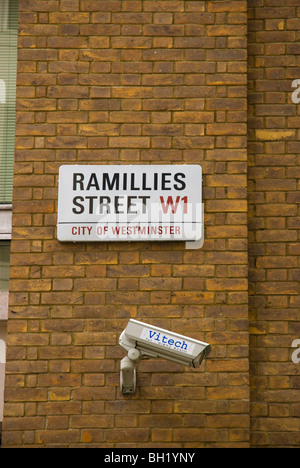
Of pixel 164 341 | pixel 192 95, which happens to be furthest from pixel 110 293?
pixel 192 95

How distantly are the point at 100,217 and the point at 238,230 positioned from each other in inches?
35.7

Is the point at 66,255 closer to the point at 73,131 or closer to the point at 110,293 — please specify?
the point at 110,293

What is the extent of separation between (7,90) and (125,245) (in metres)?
1.59

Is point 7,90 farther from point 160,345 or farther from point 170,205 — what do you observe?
point 160,345

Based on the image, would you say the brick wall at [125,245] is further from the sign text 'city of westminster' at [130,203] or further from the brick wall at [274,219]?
the brick wall at [274,219]

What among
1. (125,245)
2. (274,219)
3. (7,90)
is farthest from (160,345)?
(7,90)

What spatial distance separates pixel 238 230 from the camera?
4.96m

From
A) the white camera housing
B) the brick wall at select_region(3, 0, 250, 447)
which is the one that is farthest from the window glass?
the white camera housing

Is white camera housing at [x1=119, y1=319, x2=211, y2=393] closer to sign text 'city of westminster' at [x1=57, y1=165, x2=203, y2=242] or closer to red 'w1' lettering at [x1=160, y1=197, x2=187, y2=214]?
sign text 'city of westminster' at [x1=57, y1=165, x2=203, y2=242]

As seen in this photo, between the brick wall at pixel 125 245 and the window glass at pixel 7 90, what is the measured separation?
1.31 feet

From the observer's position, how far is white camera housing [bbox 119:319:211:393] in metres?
4.27

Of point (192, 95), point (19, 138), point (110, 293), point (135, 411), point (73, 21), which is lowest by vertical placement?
point (135, 411)

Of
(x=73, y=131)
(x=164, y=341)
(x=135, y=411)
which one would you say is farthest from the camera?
(x=73, y=131)

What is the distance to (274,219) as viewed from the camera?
16.8ft
